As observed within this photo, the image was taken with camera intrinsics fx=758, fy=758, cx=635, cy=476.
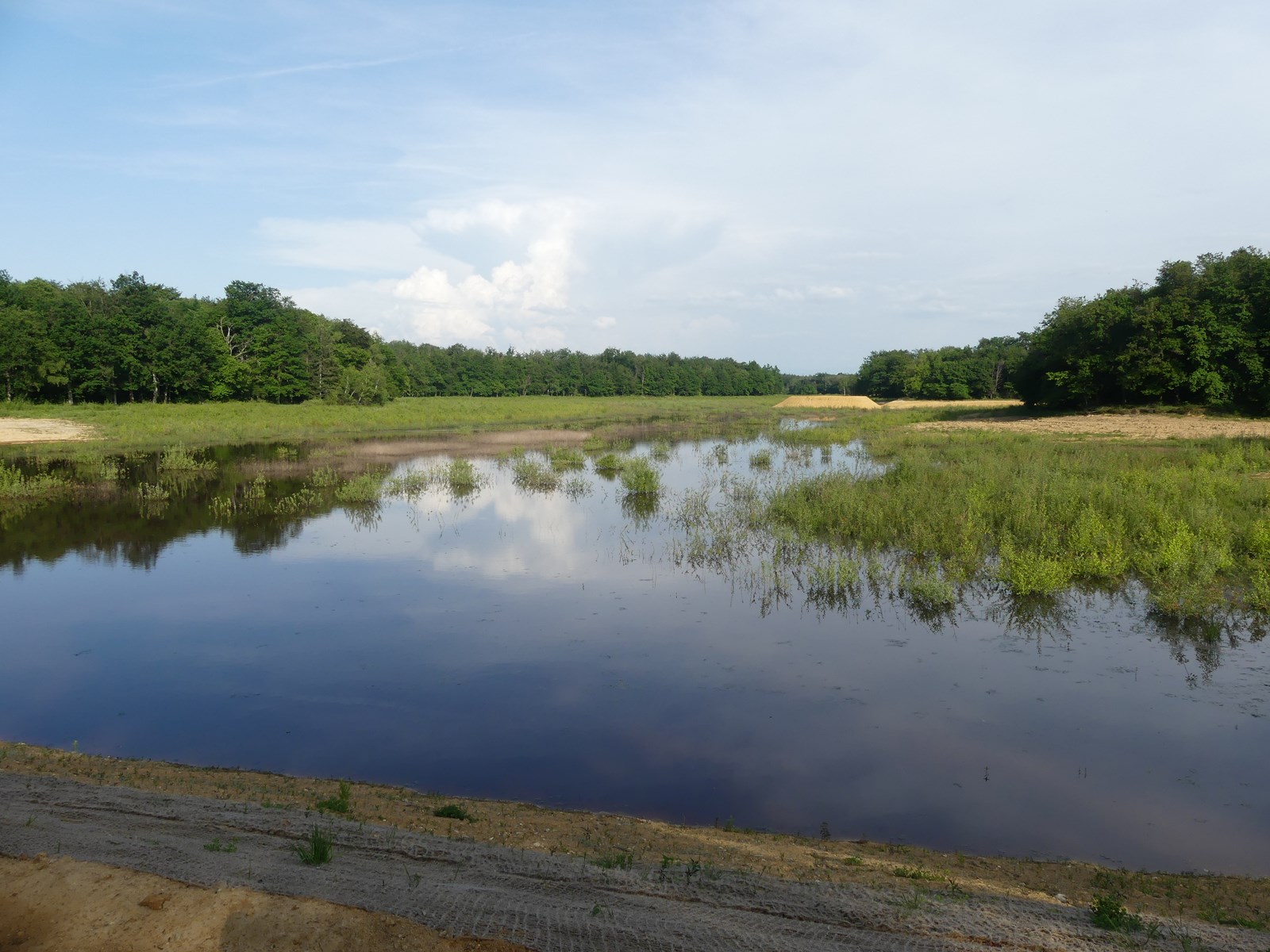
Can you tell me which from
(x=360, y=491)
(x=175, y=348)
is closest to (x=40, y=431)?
(x=175, y=348)

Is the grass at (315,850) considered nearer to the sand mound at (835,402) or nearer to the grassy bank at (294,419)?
the grassy bank at (294,419)

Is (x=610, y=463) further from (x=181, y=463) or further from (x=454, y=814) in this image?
(x=454, y=814)

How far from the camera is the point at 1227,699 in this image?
30.3 feet

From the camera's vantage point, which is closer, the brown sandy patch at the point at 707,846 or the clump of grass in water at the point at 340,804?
the brown sandy patch at the point at 707,846

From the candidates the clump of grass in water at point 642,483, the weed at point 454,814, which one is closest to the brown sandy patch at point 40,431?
the clump of grass in water at point 642,483

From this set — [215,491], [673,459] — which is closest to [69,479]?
[215,491]

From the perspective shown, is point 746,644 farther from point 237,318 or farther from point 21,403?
point 237,318

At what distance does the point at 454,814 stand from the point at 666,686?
4.12 m

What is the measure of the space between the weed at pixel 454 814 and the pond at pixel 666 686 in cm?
112

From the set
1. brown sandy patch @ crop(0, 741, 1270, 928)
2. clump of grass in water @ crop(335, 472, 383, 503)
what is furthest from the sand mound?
brown sandy patch @ crop(0, 741, 1270, 928)

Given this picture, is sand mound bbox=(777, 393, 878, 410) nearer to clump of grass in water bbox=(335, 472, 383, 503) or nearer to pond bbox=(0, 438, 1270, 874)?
clump of grass in water bbox=(335, 472, 383, 503)

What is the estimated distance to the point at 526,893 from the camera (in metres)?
4.64

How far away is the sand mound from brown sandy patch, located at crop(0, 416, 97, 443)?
65.8m

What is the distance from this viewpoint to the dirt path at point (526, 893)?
420 centimetres
